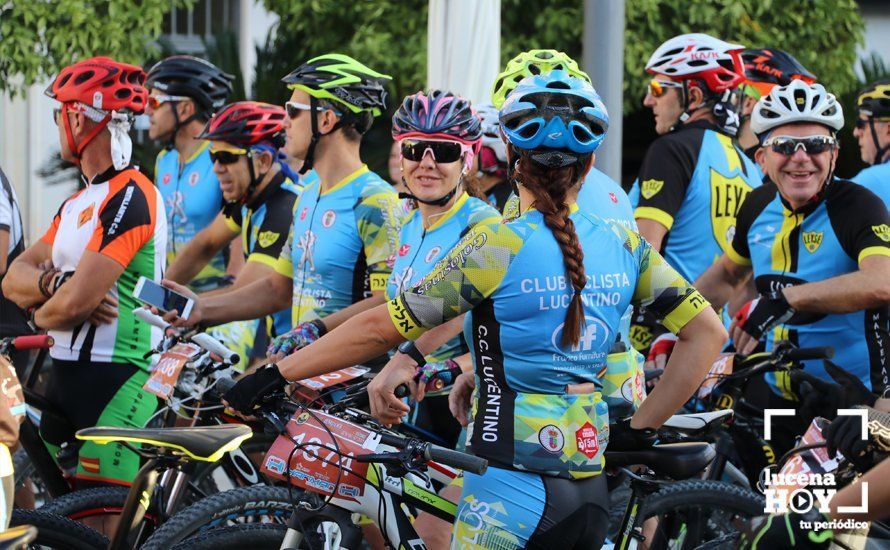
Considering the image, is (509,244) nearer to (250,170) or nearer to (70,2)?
(250,170)

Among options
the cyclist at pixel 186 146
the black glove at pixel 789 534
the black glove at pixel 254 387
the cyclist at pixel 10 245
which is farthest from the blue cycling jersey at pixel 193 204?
the black glove at pixel 789 534

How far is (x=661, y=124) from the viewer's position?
22.9 ft

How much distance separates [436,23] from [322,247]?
3559 mm

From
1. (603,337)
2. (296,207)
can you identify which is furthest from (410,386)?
(296,207)

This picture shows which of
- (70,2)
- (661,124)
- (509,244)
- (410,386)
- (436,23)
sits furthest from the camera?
(70,2)

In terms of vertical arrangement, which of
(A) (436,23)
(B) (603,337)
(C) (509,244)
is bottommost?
(B) (603,337)

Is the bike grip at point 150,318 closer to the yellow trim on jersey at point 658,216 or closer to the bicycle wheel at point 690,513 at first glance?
the bicycle wheel at point 690,513

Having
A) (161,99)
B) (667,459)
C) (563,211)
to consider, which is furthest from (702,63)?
(161,99)

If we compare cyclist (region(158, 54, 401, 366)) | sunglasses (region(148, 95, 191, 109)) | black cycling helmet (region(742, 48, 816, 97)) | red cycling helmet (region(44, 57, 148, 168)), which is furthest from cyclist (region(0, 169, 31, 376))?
black cycling helmet (region(742, 48, 816, 97))

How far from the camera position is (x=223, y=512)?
14.4 ft

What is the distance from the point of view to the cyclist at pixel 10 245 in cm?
644

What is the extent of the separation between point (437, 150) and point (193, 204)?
3.22 m

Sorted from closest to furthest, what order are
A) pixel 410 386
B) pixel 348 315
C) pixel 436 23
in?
pixel 410 386 < pixel 348 315 < pixel 436 23

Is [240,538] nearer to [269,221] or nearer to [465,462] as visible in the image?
[465,462]
